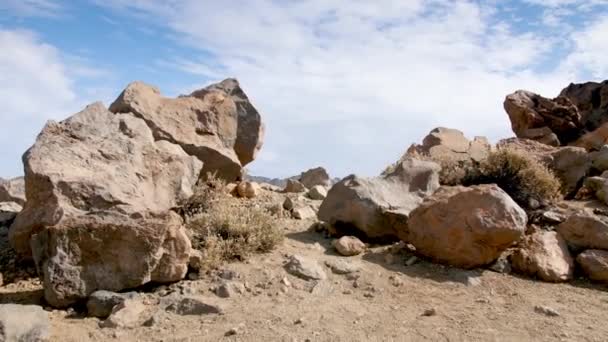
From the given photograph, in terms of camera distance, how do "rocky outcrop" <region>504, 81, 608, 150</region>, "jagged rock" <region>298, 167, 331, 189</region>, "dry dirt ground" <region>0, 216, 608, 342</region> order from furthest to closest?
"rocky outcrop" <region>504, 81, 608, 150</region> < "jagged rock" <region>298, 167, 331, 189</region> < "dry dirt ground" <region>0, 216, 608, 342</region>

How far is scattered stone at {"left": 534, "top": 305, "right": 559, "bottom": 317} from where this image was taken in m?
5.39

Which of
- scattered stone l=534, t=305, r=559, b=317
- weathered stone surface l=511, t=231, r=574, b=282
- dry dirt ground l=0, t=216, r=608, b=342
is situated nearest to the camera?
dry dirt ground l=0, t=216, r=608, b=342

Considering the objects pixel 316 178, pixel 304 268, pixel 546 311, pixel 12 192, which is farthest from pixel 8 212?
pixel 546 311

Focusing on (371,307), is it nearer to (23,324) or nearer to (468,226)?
(468,226)

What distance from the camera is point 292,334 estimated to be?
468 cm

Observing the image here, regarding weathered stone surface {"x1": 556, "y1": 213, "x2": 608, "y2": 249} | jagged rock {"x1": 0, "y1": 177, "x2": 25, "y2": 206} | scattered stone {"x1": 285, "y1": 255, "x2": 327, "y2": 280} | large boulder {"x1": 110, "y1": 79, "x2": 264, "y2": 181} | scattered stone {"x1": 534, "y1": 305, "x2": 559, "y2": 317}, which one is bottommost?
scattered stone {"x1": 534, "y1": 305, "x2": 559, "y2": 317}

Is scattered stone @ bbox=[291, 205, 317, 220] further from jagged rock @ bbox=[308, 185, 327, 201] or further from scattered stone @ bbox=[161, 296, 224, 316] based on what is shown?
scattered stone @ bbox=[161, 296, 224, 316]

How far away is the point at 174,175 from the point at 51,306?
73.3 inches

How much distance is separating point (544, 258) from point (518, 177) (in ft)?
8.86

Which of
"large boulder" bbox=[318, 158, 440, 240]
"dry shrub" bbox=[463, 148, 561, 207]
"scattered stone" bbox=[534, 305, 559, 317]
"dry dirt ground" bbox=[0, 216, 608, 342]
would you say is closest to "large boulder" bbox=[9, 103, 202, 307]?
"dry dirt ground" bbox=[0, 216, 608, 342]

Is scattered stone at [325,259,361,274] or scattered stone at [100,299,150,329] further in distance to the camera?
scattered stone at [325,259,361,274]

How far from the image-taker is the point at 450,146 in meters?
12.0

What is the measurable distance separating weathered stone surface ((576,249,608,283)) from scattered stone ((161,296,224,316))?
4.31 metres

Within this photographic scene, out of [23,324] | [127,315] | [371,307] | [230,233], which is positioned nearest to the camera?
[23,324]
